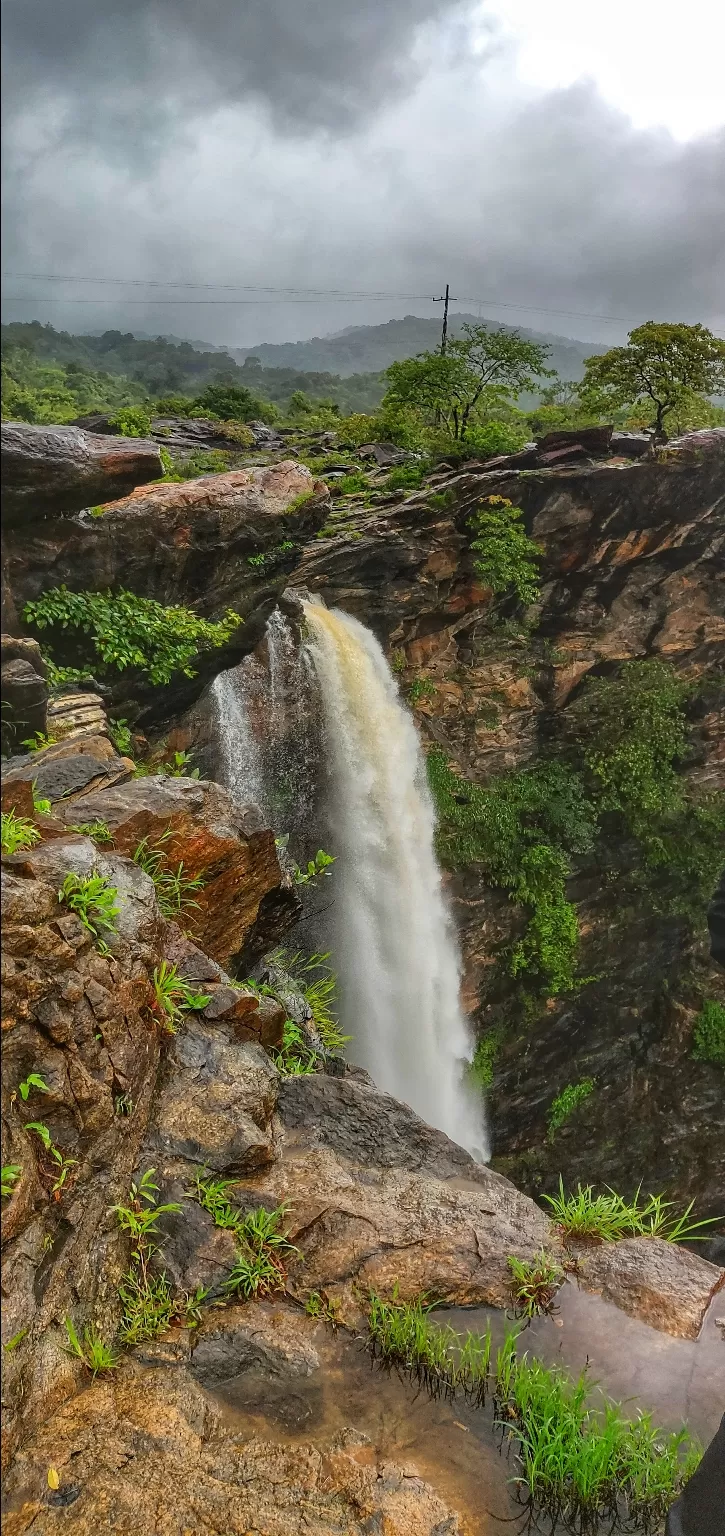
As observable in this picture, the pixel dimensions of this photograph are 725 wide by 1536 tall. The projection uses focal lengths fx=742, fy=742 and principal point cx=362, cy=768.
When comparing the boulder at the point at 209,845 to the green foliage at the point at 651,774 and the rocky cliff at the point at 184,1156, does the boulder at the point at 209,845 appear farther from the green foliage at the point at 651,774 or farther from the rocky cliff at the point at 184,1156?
the green foliage at the point at 651,774

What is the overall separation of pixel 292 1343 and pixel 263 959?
3.12 m

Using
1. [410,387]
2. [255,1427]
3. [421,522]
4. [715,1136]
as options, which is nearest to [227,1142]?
[255,1427]

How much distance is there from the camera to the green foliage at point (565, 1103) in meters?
11.7

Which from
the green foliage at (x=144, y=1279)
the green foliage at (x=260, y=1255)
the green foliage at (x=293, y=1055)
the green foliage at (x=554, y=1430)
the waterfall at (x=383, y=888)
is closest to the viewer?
the green foliage at (x=554, y=1430)

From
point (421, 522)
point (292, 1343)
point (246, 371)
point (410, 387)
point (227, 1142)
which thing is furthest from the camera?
point (246, 371)

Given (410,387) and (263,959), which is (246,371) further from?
(263,959)

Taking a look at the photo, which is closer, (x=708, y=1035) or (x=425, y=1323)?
(x=425, y=1323)

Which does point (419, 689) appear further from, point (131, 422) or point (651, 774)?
point (131, 422)

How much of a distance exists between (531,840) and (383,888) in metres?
3.32

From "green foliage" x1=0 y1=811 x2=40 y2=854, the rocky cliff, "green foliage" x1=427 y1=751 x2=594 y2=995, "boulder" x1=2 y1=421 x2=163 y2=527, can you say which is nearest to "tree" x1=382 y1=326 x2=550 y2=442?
the rocky cliff

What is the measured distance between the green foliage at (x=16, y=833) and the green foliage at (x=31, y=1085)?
3.19 ft

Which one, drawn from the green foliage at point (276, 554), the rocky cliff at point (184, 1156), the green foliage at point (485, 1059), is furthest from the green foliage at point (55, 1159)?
the green foliage at point (485, 1059)

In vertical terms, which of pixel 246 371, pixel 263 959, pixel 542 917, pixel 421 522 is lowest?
pixel 542 917

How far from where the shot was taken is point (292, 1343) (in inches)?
108
